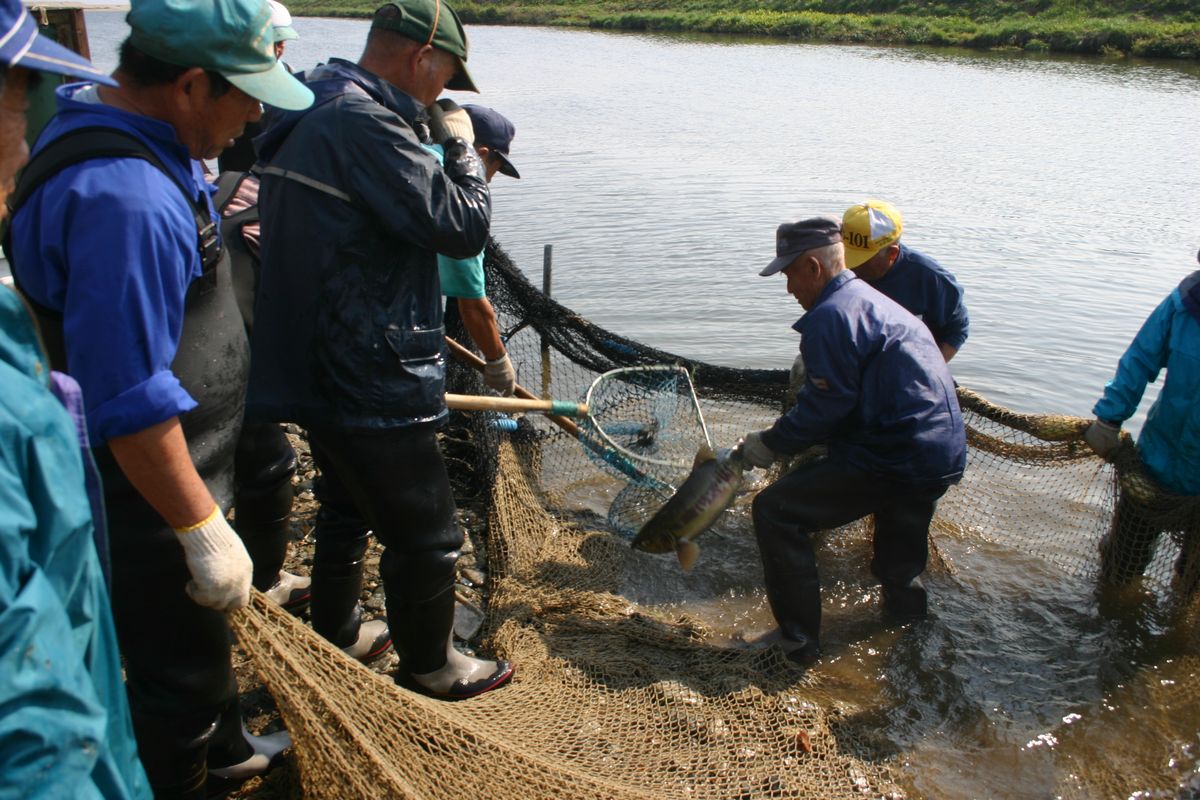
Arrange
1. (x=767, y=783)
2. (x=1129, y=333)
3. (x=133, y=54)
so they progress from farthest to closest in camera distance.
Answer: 1. (x=1129, y=333)
2. (x=767, y=783)
3. (x=133, y=54)

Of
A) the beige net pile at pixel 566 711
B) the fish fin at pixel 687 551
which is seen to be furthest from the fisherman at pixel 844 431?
the beige net pile at pixel 566 711

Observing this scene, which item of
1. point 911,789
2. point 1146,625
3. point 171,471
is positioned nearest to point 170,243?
point 171,471

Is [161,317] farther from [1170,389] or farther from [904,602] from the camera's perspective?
[1170,389]

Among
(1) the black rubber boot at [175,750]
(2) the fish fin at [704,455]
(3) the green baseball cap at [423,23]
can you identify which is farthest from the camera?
(2) the fish fin at [704,455]

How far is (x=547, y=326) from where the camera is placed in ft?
20.3

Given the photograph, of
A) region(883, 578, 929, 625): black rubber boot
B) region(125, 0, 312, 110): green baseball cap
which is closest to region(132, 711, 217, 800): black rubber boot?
region(125, 0, 312, 110): green baseball cap

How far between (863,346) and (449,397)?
6.20 ft

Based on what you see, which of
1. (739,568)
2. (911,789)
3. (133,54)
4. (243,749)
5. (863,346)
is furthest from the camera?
(739,568)

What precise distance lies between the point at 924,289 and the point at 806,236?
130 cm

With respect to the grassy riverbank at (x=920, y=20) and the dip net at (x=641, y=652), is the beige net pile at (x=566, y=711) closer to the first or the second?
the dip net at (x=641, y=652)

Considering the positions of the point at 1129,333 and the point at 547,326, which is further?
the point at 1129,333

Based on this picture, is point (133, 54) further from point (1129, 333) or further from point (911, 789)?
point (1129, 333)

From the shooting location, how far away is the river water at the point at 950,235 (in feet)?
15.4

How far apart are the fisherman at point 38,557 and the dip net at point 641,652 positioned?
3.73 ft
